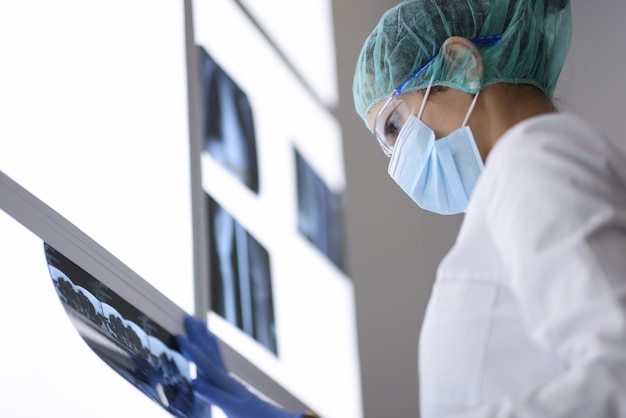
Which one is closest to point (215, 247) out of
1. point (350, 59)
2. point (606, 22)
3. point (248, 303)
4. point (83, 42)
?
point (248, 303)

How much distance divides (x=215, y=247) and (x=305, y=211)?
0.59 meters

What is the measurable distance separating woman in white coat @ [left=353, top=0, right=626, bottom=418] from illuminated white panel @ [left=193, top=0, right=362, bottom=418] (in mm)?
817

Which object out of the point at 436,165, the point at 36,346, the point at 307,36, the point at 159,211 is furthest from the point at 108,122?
the point at 307,36

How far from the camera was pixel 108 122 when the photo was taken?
1.73 metres

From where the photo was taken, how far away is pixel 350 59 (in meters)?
2.99

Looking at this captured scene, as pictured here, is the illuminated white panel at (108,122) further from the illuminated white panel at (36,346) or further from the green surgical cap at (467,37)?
the green surgical cap at (467,37)

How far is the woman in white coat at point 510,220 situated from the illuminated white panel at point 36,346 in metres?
0.61

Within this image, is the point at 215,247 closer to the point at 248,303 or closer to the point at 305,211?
the point at 248,303

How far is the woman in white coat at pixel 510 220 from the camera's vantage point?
0.92 m

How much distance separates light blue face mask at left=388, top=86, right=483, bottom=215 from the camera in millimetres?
1454

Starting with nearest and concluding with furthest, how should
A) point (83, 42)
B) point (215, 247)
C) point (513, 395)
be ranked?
1. point (513, 395)
2. point (83, 42)
3. point (215, 247)

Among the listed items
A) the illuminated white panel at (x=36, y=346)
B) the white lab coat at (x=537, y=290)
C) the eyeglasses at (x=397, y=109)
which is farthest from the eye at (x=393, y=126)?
the illuminated white panel at (x=36, y=346)

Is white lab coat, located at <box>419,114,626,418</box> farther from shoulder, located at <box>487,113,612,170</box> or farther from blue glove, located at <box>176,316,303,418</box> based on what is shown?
blue glove, located at <box>176,316,303,418</box>

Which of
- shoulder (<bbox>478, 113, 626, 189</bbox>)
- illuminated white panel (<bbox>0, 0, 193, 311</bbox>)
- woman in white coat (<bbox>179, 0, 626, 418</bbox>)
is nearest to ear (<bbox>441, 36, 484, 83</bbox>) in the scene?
woman in white coat (<bbox>179, 0, 626, 418</bbox>)
